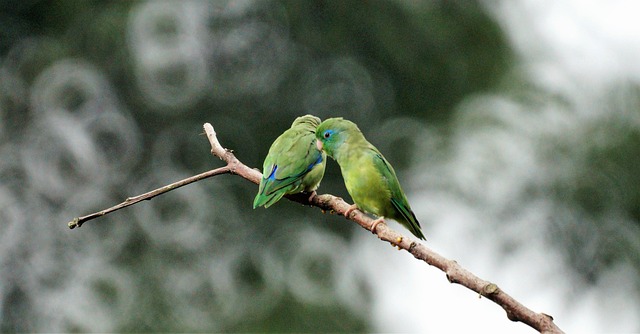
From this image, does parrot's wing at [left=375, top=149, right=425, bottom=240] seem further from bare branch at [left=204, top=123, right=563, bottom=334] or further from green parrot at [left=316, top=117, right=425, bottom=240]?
bare branch at [left=204, top=123, right=563, bottom=334]

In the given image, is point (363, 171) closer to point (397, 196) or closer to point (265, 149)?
point (397, 196)

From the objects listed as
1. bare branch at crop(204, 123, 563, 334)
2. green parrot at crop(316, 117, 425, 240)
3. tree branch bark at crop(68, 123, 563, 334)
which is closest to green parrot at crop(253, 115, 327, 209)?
green parrot at crop(316, 117, 425, 240)

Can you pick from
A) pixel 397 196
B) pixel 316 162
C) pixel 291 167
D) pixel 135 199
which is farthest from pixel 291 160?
pixel 135 199

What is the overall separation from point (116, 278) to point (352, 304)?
217 inches

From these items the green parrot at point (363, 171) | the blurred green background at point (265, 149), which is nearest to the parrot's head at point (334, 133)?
the green parrot at point (363, 171)

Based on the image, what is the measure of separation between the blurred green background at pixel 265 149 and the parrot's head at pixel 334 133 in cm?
1525

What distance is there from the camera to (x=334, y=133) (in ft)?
10.1

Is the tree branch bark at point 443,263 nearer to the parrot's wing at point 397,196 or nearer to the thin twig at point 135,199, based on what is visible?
the thin twig at point 135,199

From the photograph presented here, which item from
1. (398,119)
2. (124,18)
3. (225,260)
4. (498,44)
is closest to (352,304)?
(225,260)

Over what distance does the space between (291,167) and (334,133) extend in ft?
1.22

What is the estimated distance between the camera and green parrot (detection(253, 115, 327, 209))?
3244 mm

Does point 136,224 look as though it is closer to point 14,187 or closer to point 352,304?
point 14,187

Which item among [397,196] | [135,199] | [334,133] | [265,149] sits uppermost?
[265,149]

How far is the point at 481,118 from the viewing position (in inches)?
834
